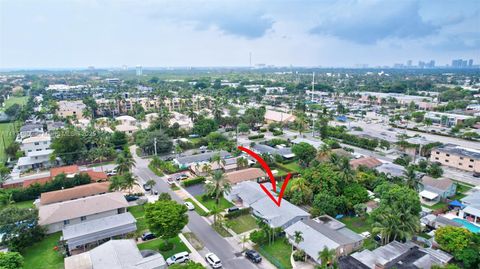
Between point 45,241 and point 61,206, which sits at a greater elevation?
point 61,206

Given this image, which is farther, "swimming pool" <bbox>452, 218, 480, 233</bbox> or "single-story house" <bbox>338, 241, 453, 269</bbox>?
"swimming pool" <bbox>452, 218, 480, 233</bbox>

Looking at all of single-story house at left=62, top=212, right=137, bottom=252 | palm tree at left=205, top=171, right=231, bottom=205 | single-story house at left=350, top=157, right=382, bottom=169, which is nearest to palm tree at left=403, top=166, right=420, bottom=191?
single-story house at left=350, top=157, right=382, bottom=169

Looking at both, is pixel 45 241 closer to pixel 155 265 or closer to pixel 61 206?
pixel 61 206

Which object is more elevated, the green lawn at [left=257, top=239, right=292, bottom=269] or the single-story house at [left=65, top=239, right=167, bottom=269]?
the single-story house at [left=65, top=239, right=167, bottom=269]

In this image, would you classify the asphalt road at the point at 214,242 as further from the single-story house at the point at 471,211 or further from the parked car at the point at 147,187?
the single-story house at the point at 471,211

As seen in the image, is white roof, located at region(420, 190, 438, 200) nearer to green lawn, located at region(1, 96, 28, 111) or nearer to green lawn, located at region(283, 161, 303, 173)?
green lawn, located at region(283, 161, 303, 173)

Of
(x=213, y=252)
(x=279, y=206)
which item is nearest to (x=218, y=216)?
(x=213, y=252)
